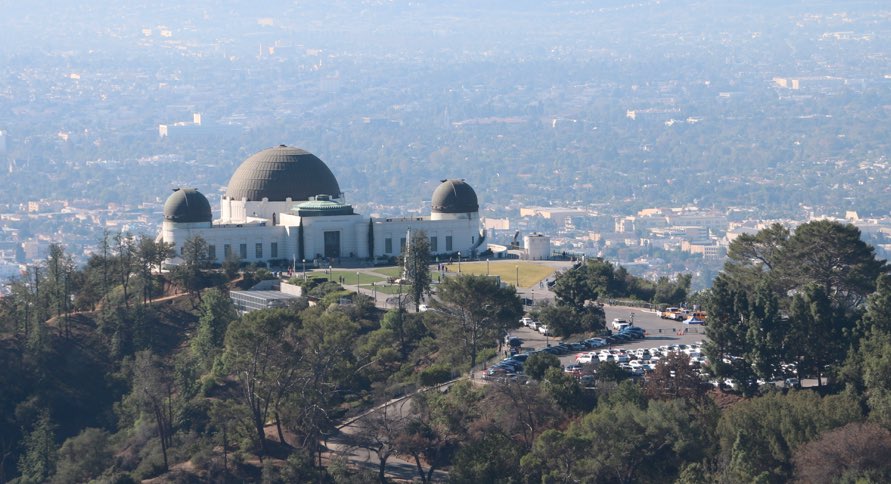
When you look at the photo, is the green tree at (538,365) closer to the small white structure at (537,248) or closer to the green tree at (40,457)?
the green tree at (40,457)

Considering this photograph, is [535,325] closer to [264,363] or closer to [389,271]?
[264,363]

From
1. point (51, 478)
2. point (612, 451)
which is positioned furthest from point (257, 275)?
point (612, 451)

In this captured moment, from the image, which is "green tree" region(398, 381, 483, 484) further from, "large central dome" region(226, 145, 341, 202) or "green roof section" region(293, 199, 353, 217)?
"large central dome" region(226, 145, 341, 202)

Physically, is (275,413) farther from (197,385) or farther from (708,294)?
(708,294)

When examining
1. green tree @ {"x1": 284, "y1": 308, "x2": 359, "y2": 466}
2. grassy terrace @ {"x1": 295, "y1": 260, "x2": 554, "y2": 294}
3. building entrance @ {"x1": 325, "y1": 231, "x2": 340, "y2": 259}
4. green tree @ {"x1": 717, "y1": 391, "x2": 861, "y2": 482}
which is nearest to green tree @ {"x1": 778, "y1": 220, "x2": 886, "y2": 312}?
green tree @ {"x1": 717, "y1": 391, "x2": 861, "y2": 482}

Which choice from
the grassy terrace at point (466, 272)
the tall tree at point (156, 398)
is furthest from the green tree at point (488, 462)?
the grassy terrace at point (466, 272)

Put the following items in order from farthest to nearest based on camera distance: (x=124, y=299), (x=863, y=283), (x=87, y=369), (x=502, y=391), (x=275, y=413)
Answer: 1. (x=124, y=299)
2. (x=87, y=369)
3. (x=863, y=283)
4. (x=275, y=413)
5. (x=502, y=391)
